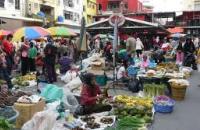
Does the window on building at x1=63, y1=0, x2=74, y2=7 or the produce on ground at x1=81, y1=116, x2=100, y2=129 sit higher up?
the window on building at x1=63, y1=0, x2=74, y2=7

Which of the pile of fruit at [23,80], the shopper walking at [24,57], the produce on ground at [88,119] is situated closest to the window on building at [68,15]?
the shopper walking at [24,57]

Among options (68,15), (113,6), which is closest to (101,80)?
(68,15)

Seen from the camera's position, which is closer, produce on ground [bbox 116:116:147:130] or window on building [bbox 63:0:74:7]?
produce on ground [bbox 116:116:147:130]

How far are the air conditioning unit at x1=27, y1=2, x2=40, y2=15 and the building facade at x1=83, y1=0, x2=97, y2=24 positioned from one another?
20902 millimetres

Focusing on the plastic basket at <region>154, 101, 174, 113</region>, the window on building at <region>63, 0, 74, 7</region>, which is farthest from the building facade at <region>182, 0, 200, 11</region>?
the plastic basket at <region>154, 101, 174, 113</region>

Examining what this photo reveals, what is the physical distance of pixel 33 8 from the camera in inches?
1692

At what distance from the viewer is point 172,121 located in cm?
978

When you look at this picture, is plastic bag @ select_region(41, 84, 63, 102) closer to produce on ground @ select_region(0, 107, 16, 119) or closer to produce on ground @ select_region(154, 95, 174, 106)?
produce on ground @ select_region(0, 107, 16, 119)

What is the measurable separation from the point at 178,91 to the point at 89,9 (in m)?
56.8

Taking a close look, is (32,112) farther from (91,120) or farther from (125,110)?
(125,110)

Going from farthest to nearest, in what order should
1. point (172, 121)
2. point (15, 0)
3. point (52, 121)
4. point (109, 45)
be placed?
point (15, 0) < point (109, 45) < point (172, 121) < point (52, 121)

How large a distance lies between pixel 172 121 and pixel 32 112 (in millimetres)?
A: 3378

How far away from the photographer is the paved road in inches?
365

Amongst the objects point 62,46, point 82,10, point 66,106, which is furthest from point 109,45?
point 82,10
